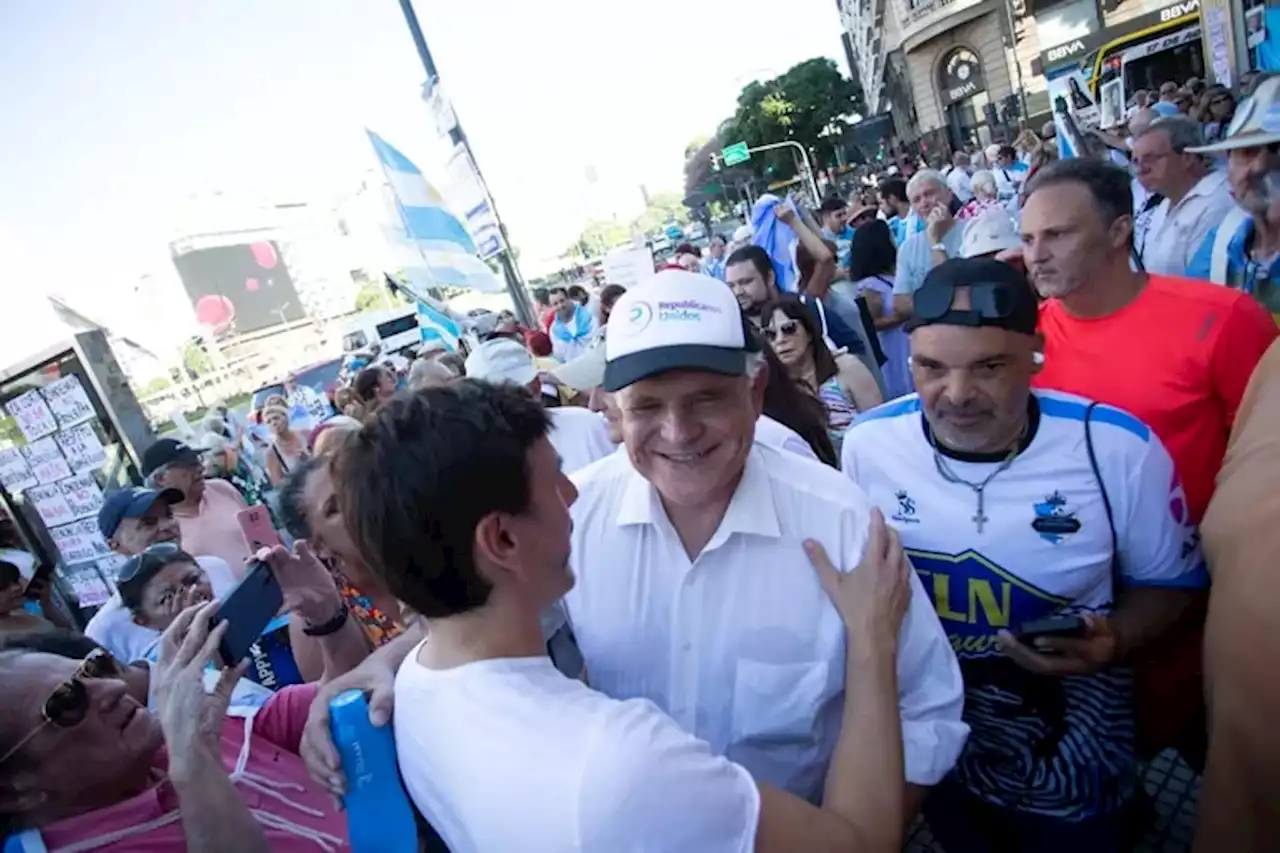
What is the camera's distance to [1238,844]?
1051 millimetres

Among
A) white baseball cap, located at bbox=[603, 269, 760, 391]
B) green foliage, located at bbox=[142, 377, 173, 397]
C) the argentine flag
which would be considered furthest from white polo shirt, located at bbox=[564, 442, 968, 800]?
green foliage, located at bbox=[142, 377, 173, 397]

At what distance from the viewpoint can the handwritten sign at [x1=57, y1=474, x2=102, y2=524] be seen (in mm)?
5992

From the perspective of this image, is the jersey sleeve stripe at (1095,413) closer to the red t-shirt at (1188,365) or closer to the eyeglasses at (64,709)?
the red t-shirt at (1188,365)

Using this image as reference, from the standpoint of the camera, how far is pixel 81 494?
607 centimetres

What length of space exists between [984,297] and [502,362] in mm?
2632

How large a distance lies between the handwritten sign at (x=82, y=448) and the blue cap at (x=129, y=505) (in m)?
→ 2.71

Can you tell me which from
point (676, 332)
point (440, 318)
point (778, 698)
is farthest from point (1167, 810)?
point (440, 318)

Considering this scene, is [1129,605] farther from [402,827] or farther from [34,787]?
[34,787]

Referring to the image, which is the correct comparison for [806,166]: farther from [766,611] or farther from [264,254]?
[264,254]

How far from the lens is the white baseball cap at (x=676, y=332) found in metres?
1.52

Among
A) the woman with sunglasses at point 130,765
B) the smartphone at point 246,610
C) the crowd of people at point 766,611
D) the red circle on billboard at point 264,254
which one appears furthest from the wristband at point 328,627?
the red circle on billboard at point 264,254

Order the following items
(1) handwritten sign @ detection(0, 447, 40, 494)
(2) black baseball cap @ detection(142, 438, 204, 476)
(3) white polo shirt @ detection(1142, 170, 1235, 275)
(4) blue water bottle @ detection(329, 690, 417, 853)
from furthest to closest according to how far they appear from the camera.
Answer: (1) handwritten sign @ detection(0, 447, 40, 494), (2) black baseball cap @ detection(142, 438, 204, 476), (3) white polo shirt @ detection(1142, 170, 1235, 275), (4) blue water bottle @ detection(329, 690, 417, 853)

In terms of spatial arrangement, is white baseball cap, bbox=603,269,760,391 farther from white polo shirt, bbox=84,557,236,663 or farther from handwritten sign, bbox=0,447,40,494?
handwritten sign, bbox=0,447,40,494

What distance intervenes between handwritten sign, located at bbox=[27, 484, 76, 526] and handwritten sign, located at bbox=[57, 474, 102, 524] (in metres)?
0.05
